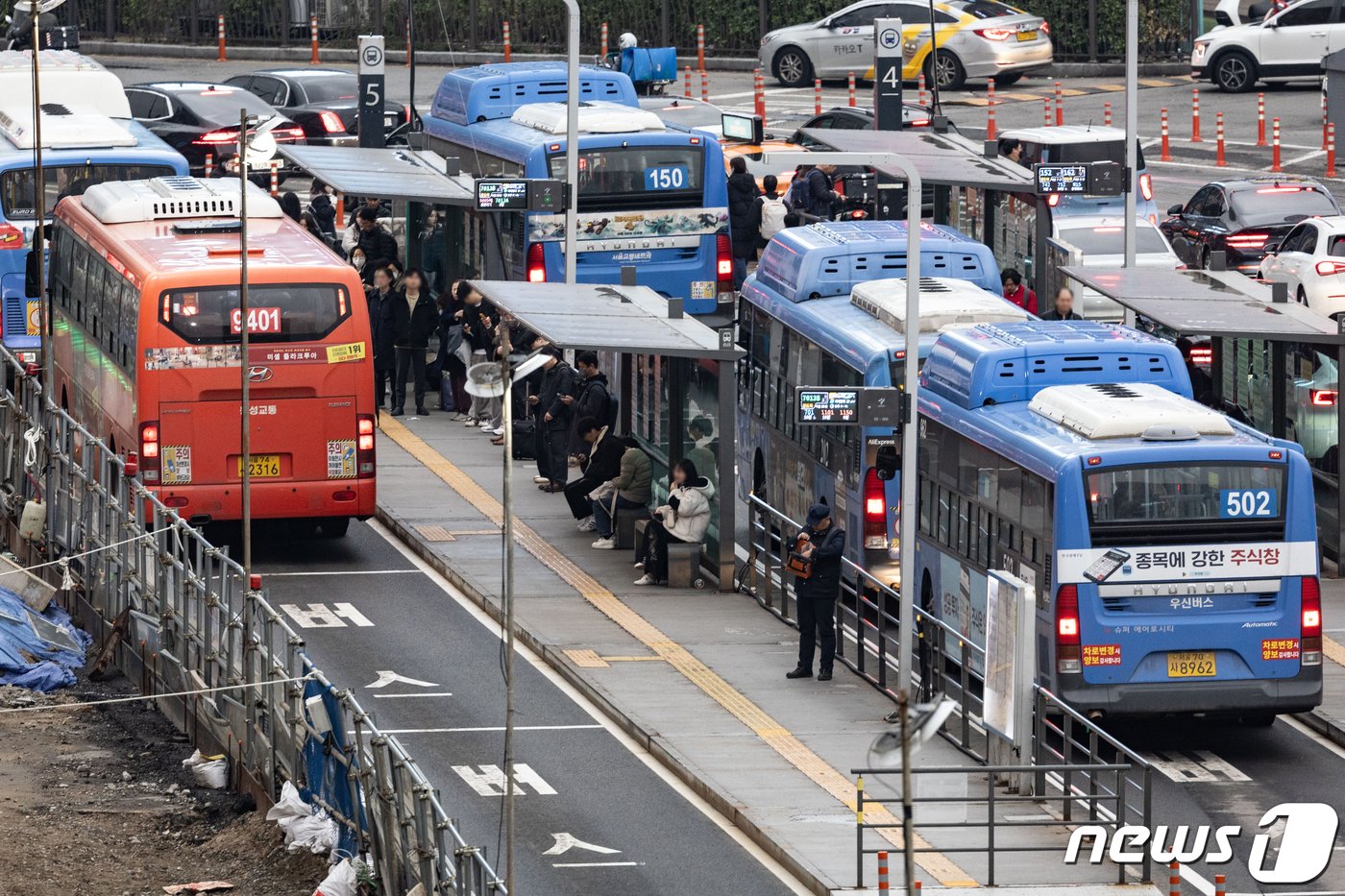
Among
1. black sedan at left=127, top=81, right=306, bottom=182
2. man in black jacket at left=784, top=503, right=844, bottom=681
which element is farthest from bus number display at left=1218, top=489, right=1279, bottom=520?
black sedan at left=127, top=81, right=306, bottom=182

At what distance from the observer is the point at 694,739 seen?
72.8 feet

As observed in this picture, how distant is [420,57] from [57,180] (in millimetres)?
30787

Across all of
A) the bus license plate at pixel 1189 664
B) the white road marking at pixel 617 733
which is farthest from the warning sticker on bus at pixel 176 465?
the bus license plate at pixel 1189 664

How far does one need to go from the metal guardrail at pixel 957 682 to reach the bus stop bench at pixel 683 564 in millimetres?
494

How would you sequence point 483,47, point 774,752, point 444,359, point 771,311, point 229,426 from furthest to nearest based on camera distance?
point 483,47, point 444,359, point 771,311, point 229,426, point 774,752

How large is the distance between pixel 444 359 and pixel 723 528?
8.56m

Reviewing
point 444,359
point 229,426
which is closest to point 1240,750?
point 229,426

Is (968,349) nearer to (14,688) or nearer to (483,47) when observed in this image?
(14,688)

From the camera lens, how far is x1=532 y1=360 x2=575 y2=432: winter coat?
30203 mm

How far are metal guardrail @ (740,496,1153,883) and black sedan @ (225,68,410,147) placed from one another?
23.9m

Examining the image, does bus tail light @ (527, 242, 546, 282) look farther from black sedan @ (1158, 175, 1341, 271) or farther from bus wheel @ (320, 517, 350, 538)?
black sedan @ (1158, 175, 1341, 271)

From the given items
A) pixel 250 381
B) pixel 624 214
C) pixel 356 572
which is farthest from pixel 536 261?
pixel 250 381

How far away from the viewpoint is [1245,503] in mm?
21250

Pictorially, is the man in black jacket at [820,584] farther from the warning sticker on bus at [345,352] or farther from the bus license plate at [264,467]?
the bus license plate at [264,467]
